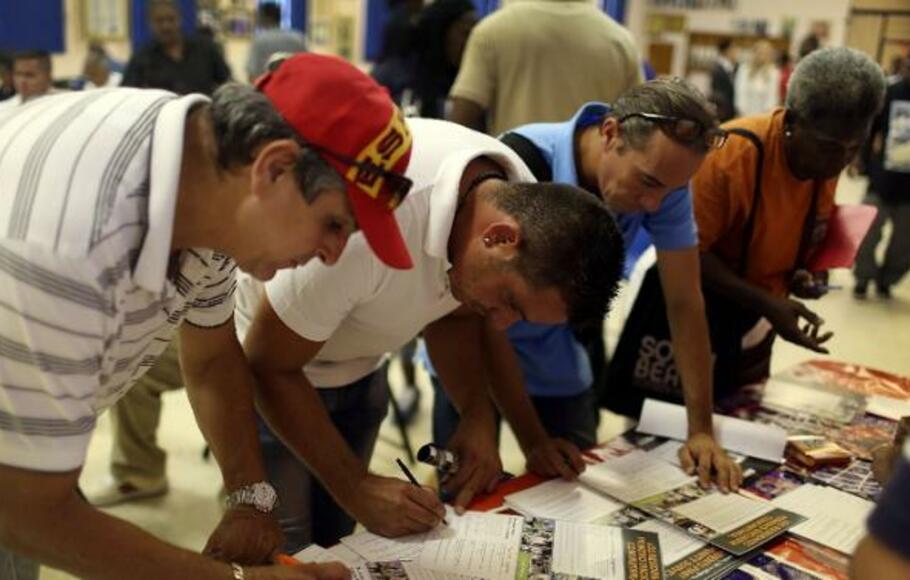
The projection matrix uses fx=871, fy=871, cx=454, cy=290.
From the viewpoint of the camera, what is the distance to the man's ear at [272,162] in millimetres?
848

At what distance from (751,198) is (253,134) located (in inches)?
48.9

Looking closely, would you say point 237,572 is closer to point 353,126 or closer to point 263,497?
point 263,497

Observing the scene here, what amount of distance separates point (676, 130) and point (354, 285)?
24.5 inches

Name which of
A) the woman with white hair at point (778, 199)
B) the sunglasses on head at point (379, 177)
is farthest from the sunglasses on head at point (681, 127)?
the sunglasses on head at point (379, 177)

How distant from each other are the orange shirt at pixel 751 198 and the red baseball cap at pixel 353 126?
3.26 feet

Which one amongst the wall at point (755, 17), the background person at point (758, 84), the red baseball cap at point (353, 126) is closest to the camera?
the red baseball cap at point (353, 126)

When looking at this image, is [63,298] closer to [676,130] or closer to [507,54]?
[676,130]

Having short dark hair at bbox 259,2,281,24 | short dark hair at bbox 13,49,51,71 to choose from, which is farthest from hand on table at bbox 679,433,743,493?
short dark hair at bbox 259,2,281,24

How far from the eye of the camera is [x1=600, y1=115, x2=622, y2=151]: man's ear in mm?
1538

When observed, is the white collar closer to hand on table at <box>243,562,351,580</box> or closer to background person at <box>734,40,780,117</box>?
hand on table at <box>243,562,351,580</box>

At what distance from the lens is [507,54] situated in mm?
2633

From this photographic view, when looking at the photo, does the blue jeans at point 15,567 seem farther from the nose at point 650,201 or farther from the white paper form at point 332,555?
the nose at point 650,201

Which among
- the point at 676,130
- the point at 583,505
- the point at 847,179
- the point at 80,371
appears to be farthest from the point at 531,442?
the point at 847,179

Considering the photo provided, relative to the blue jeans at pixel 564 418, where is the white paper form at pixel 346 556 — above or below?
above
